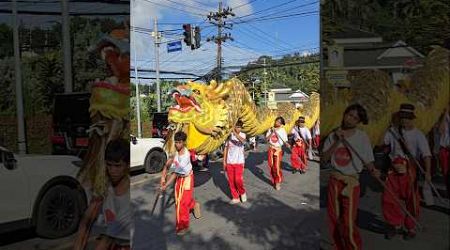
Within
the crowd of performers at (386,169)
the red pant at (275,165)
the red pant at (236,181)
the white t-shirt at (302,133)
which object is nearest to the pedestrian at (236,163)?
the red pant at (236,181)

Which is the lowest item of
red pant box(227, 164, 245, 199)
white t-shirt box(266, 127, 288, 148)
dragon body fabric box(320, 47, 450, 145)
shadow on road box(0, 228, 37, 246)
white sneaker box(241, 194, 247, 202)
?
shadow on road box(0, 228, 37, 246)

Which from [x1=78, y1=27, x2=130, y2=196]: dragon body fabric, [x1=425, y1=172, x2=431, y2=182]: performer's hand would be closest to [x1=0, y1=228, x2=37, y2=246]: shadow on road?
[x1=78, y1=27, x2=130, y2=196]: dragon body fabric

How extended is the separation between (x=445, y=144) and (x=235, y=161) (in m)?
1.19

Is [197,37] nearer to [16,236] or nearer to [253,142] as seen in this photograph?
[253,142]

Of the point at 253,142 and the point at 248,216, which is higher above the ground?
the point at 253,142

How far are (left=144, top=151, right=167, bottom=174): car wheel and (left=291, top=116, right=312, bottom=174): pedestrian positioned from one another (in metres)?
0.73

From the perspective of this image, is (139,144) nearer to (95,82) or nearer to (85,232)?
(95,82)

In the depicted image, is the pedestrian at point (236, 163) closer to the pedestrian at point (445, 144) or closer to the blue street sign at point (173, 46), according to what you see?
the blue street sign at point (173, 46)

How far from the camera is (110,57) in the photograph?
2410mm

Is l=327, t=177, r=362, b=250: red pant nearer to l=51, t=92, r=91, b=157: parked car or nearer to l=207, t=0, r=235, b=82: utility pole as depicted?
l=207, t=0, r=235, b=82: utility pole

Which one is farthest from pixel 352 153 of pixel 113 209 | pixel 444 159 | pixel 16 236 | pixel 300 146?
pixel 16 236

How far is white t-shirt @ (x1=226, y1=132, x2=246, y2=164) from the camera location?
2841mm

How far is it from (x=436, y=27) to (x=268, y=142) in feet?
3.57

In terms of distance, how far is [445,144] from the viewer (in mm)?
1891
